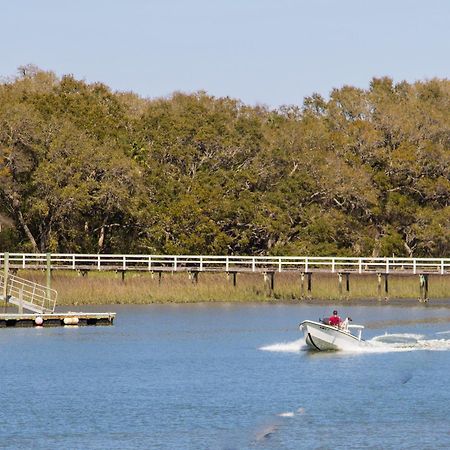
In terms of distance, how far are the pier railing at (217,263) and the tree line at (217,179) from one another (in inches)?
184

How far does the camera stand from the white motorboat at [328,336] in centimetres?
6216

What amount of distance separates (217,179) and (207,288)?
817 inches

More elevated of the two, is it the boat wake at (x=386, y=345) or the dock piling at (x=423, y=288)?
the dock piling at (x=423, y=288)

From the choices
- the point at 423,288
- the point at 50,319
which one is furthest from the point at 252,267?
the point at 50,319

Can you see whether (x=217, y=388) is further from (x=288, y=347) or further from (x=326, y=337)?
(x=288, y=347)

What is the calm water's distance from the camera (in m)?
43.8

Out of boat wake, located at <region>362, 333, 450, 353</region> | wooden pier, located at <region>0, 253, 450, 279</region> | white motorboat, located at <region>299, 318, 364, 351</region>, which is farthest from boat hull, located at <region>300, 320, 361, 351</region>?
wooden pier, located at <region>0, 253, 450, 279</region>

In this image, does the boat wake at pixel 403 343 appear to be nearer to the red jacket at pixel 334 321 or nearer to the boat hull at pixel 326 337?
the boat hull at pixel 326 337

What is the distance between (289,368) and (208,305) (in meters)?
29.8

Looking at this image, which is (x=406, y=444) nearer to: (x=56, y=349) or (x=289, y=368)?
(x=289, y=368)

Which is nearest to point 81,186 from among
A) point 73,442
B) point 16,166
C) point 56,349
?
point 16,166

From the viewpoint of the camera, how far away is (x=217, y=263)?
320 feet

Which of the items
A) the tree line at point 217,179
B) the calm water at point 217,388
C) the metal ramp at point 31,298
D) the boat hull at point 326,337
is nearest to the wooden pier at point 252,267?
the tree line at point 217,179

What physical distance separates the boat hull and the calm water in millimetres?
629
